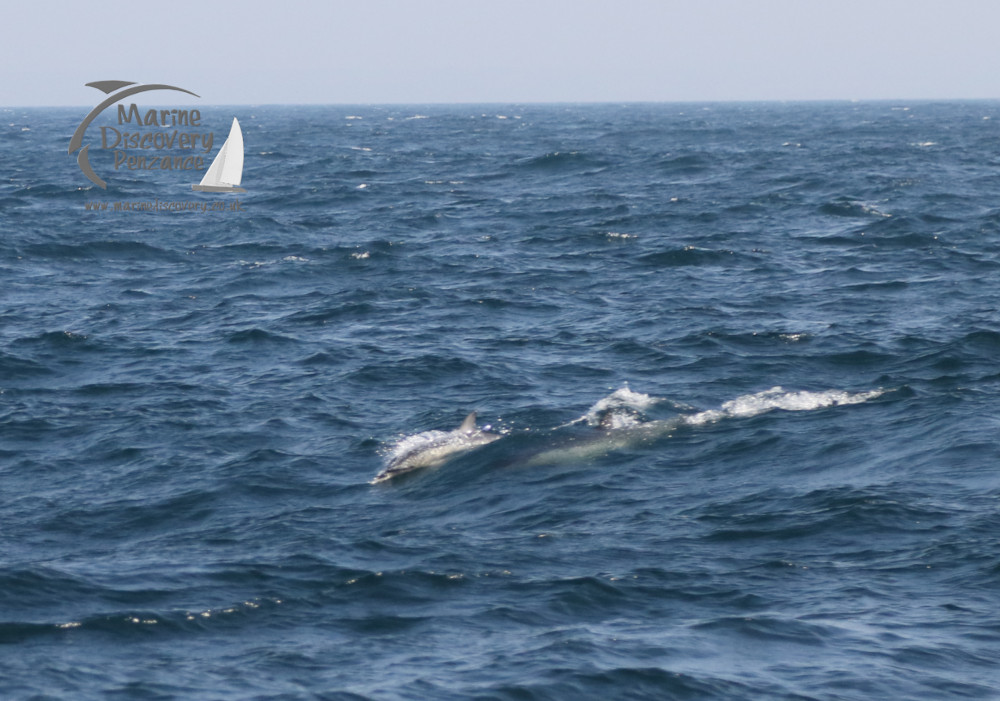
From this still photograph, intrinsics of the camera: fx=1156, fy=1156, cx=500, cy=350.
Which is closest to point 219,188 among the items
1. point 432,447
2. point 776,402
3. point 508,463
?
point 432,447

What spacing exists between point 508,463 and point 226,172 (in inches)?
1819

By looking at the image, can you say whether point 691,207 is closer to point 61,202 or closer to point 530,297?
point 530,297

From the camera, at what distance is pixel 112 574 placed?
1697 centimetres

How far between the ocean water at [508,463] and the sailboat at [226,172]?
15.0m

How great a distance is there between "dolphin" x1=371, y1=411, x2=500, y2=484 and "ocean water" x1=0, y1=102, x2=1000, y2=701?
0.72 ft

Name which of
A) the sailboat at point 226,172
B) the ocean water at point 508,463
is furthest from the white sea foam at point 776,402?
the sailboat at point 226,172

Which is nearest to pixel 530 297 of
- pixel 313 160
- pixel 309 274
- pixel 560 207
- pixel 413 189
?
pixel 309 274

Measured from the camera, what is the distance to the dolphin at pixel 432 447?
21.5 m

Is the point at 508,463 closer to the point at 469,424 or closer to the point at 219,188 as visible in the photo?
the point at 469,424

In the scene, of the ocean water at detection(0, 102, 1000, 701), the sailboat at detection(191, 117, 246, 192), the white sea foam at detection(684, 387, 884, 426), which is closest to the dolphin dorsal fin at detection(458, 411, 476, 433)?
the ocean water at detection(0, 102, 1000, 701)

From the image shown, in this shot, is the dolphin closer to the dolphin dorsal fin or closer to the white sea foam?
the dolphin dorsal fin

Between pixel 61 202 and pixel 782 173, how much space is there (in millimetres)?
39870

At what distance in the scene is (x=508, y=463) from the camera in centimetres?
2180

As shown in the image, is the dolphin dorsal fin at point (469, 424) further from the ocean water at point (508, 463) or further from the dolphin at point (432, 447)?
the ocean water at point (508, 463)
